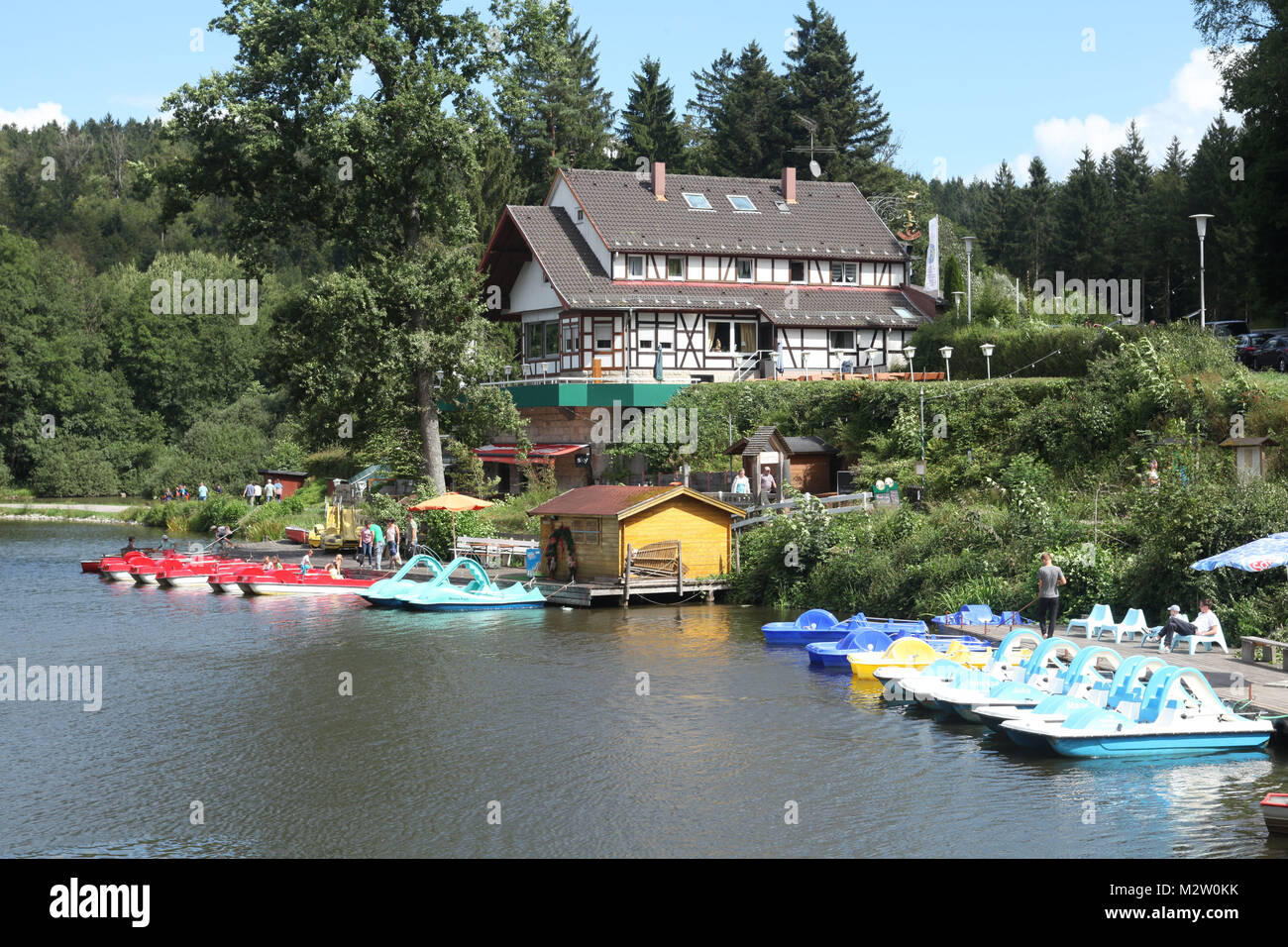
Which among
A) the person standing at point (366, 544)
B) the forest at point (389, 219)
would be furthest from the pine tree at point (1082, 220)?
the person standing at point (366, 544)

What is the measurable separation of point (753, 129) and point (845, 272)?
21610mm

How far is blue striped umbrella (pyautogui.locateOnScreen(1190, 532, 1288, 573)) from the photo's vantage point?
2198 centimetres

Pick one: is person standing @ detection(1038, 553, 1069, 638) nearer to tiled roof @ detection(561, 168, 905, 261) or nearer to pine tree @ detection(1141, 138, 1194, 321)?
tiled roof @ detection(561, 168, 905, 261)

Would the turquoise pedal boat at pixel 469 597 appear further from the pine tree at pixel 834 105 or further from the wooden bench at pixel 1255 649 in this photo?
the pine tree at pixel 834 105

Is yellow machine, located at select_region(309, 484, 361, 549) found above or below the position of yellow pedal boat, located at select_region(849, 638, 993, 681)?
above

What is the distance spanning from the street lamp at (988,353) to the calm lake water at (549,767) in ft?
61.9

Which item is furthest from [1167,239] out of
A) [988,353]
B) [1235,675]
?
[1235,675]

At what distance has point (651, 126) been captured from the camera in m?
86.6

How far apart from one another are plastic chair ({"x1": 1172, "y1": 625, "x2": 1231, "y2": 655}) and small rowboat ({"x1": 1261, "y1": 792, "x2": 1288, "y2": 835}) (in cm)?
822

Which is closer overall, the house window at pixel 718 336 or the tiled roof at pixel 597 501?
the tiled roof at pixel 597 501

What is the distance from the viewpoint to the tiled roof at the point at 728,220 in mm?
61375

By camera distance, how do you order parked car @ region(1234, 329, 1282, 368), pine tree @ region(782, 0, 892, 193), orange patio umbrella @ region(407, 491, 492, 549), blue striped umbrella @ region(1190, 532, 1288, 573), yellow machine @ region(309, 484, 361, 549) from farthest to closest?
pine tree @ region(782, 0, 892, 193)
yellow machine @ region(309, 484, 361, 549)
parked car @ region(1234, 329, 1282, 368)
orange patio umbrella @ region(407, 491, 492, 549)
blue striped umbrella @ region(1190, 532, 1288, 573)

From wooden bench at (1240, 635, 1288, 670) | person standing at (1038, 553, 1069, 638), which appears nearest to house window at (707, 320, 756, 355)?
person standing at (1038, 553, 1069, 638)

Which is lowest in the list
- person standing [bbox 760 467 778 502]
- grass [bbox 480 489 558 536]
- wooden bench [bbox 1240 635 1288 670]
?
wooden bench [bbox 1240 635 1288 670]
